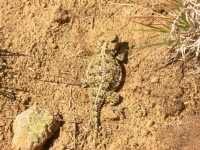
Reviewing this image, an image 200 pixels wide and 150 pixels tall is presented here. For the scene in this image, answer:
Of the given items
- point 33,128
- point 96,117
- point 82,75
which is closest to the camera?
point 33,128

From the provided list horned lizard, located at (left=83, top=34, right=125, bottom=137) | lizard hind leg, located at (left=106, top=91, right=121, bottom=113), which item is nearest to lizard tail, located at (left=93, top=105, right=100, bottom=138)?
horned lizard, located at (left=83, top=34, right=125, bottom=137)

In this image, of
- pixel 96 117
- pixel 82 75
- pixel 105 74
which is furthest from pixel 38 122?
pixel 105 74

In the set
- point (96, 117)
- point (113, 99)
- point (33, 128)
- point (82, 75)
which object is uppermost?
point (82, 75)

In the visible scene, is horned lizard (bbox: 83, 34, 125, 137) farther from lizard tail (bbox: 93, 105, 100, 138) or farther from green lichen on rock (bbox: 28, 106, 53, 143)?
green lichen on rock (bbox: 28, 106, 53, 143)

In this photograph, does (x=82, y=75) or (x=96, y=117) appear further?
(x=82, y=75)

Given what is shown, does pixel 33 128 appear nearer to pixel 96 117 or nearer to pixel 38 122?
pixel 38 122

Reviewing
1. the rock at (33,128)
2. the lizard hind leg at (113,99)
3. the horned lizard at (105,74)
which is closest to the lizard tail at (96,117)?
the horned lizard at (105,74)

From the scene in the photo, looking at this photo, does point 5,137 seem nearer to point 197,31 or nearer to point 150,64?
point 150,64
